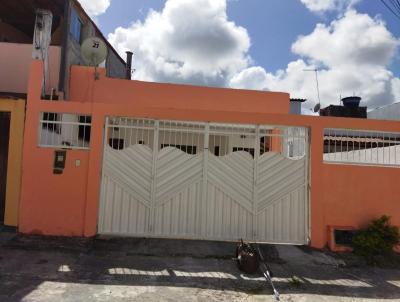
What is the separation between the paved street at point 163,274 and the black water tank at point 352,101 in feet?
19.4

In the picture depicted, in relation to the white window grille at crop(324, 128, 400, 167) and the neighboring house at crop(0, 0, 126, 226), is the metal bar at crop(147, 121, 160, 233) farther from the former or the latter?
the white window grille at crop(324, 128, 400, 167)

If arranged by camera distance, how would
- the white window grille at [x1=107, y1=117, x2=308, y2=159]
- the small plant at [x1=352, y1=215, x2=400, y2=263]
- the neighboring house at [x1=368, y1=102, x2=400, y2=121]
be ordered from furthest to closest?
1. the neighboring house at [x1=368, y1=102, x2=400, y2=121]
2. the white window grille at [x1=107, y1=117, x2=308, y2=159]
3. the small plant at [x1=352, y1=215, x2=400, y2=263]

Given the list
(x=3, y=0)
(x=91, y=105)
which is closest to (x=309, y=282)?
(x=91, y=105)

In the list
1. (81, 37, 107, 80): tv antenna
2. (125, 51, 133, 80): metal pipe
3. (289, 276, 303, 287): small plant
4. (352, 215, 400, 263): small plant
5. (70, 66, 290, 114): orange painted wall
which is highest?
(125, 51, 133, 80): metal pipe

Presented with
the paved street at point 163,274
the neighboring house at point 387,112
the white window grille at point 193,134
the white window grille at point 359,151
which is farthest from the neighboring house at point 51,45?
the neighboring house at point 387,112

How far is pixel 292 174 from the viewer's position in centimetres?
766

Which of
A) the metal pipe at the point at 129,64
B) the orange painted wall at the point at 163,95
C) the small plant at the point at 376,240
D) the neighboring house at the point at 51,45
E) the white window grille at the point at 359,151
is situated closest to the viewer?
the small plant at the point at 376,240

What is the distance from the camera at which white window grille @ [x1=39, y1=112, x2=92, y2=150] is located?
7453 millimetres

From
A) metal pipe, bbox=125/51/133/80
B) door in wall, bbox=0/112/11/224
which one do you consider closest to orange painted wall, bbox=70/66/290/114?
door in wall, bbox=0/112/11/224

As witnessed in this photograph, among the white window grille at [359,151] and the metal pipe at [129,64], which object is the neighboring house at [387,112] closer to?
the white window grille at [359,151]

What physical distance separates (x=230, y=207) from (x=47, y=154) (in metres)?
3.82

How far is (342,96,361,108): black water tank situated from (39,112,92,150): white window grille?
777cm

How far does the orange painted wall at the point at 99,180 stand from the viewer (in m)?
7.32

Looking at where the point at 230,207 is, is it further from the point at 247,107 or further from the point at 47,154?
the point at 247,107
